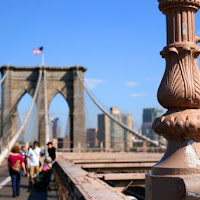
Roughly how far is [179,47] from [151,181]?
0.78 meters

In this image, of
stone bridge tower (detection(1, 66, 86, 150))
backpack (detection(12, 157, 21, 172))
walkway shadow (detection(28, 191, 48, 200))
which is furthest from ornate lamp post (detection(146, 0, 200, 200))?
stone bridge tower (detection(1, 66, 86, 150))

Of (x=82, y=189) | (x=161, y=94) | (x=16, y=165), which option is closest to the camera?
(x=161, y=94)

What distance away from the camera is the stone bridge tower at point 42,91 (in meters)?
41.0

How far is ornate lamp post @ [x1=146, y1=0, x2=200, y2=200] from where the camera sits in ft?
7.72

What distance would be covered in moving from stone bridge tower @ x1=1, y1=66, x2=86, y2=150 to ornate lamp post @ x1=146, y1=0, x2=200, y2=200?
38.1 m

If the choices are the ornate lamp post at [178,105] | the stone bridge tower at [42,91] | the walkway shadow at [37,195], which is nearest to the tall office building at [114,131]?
the stone bridge tower at [42,91]

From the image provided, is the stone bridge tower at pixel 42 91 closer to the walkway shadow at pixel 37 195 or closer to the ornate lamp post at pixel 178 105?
the walkway shadow at pixel 37 195

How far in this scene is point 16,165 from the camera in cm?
952

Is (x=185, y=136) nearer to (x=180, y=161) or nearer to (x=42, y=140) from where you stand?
(x=180, y=161)

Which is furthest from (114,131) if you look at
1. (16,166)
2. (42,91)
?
(16,166)

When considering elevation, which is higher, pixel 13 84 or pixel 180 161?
pixel 13 84

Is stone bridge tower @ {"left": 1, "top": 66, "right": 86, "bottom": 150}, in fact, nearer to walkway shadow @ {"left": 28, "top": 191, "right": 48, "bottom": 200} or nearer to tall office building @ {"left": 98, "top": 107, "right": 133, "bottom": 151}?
tall office building @ {"left": 98, "top": 107, "right": 133, "bottom": 151}

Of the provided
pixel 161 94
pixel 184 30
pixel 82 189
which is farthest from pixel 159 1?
pixel 82 189

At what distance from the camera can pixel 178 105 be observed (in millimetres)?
2494
